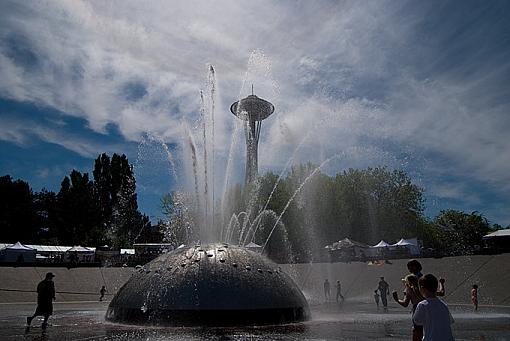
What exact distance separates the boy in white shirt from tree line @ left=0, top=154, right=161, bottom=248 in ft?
237

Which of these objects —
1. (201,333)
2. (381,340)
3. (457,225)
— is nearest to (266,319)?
(201,333)

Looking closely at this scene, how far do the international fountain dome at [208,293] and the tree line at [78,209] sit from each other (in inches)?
2488

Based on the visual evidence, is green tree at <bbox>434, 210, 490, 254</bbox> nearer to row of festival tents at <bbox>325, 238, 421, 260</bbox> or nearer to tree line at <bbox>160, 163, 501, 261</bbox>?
Answer: tree line at <bbox>160, 163, 501, 261</bbox>

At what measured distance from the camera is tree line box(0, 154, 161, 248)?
72.2 metres

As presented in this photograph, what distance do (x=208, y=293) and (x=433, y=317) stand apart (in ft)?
25.1

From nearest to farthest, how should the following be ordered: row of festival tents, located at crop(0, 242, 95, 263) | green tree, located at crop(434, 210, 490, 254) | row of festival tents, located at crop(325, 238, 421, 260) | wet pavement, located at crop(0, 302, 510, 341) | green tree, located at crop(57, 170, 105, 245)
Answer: wet pavement, located at crop(0, 302, 510, 341), row of festival tents, located at crop(325, 238, 421, 260), row of festival tents, located at crop(0, 242, 95, 263), green tree, located at crop(57, 170, 105, 245), green tree, located at crop(434, 210, 490, 254)

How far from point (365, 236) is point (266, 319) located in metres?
49.1

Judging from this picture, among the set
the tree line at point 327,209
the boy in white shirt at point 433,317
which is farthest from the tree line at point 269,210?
the boy in white shirt at point 433,317

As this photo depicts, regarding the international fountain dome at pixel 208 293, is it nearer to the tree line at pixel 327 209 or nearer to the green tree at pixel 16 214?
the tree line at pixel 327 209

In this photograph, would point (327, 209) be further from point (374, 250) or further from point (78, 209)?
point (78, 209)

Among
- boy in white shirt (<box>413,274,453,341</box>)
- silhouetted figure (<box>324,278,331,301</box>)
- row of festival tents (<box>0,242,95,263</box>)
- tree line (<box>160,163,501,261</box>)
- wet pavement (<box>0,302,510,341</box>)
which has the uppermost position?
tree line (<box>160,163,501,261</box>)

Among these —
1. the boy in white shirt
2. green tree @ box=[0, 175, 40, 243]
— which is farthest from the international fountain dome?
green tree @ box=[0, 175, 40, 243]

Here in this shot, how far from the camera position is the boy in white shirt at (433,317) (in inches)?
186

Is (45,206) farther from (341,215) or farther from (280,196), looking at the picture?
(341,215)
